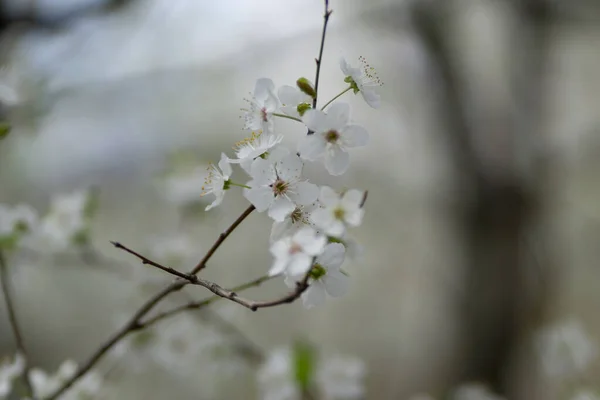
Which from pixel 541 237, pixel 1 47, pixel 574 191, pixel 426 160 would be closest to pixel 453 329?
pixel 541 237

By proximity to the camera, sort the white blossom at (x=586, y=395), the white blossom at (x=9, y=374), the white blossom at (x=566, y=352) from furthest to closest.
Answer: the white blossom at (x=566, y=352), the white blossom at (x=586, y=395), the white blossom at (x=9, y=374)

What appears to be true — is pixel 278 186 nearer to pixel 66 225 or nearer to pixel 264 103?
pixel 264 103

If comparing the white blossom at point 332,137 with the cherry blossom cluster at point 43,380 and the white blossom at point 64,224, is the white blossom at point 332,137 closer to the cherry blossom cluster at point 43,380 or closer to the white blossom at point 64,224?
the cherry blossom cluster at point 43,380

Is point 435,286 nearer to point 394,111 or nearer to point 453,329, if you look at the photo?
point 453,329

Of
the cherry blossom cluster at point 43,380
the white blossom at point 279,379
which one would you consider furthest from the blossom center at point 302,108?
the white blossom at point 279,379

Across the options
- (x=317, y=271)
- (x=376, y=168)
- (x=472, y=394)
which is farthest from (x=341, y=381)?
(x=376, y=168)

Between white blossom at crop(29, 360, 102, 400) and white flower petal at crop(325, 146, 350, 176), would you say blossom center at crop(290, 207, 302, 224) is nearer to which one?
white flower petal at crop(325, 146, 350, 176)
